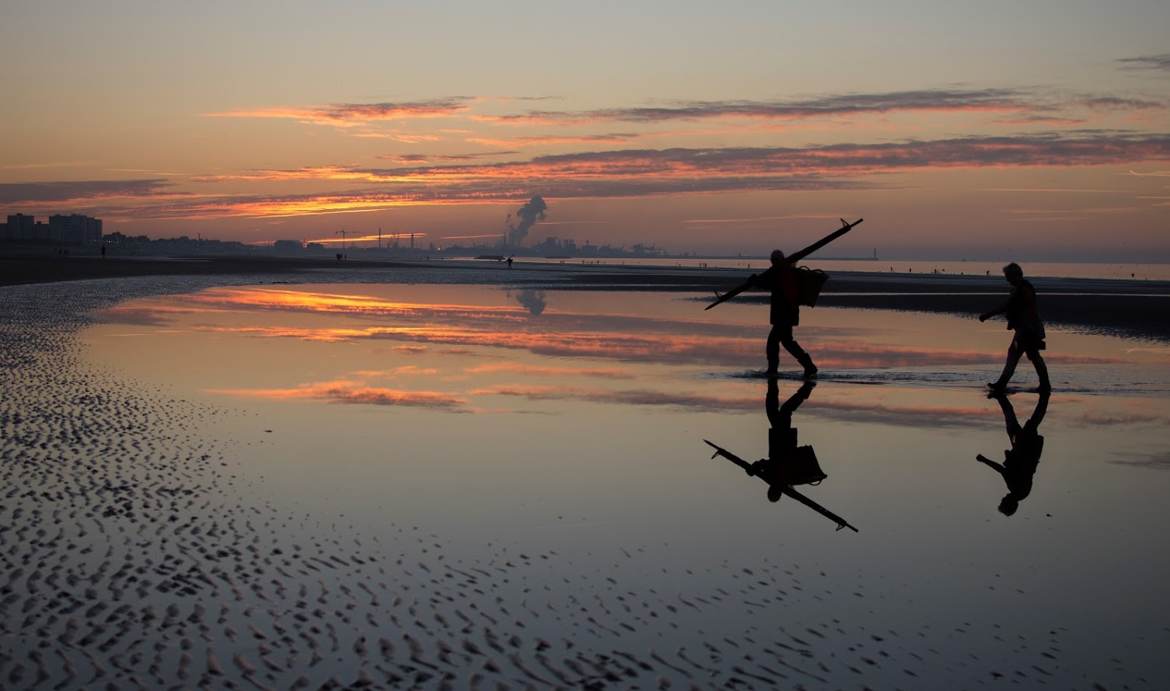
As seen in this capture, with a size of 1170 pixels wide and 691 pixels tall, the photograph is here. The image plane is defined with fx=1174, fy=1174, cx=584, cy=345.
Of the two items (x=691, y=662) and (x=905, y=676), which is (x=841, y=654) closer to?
(x=905, y=676)

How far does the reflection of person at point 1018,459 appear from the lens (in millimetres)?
11477

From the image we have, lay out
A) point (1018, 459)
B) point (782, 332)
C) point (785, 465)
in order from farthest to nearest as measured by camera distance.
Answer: point (782, 332)
point (1018, 459)
point (785, 465)


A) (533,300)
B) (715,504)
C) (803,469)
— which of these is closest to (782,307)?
(803,469)

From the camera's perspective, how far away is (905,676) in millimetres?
6430

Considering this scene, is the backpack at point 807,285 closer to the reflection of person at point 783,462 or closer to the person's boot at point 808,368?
the person's boot at point 808,368

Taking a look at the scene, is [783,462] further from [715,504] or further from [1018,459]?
[1018,459]

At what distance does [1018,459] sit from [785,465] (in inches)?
110

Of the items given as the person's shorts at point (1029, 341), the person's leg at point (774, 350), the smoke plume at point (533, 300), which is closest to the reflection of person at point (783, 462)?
the person's leg at point (774, 350)

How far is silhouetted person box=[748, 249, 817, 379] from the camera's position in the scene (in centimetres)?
2155

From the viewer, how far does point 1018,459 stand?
13.5 meters

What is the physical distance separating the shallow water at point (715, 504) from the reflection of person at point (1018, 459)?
0.13m

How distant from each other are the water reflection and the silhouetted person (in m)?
5.06

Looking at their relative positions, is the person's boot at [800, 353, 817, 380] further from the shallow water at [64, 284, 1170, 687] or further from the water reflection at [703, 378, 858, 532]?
the water reflection at [703, 378, 858, 532]

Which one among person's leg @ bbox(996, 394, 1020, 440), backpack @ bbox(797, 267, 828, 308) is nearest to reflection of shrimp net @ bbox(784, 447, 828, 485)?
person's leg @ bbox(996, 394, 1020, 440)
